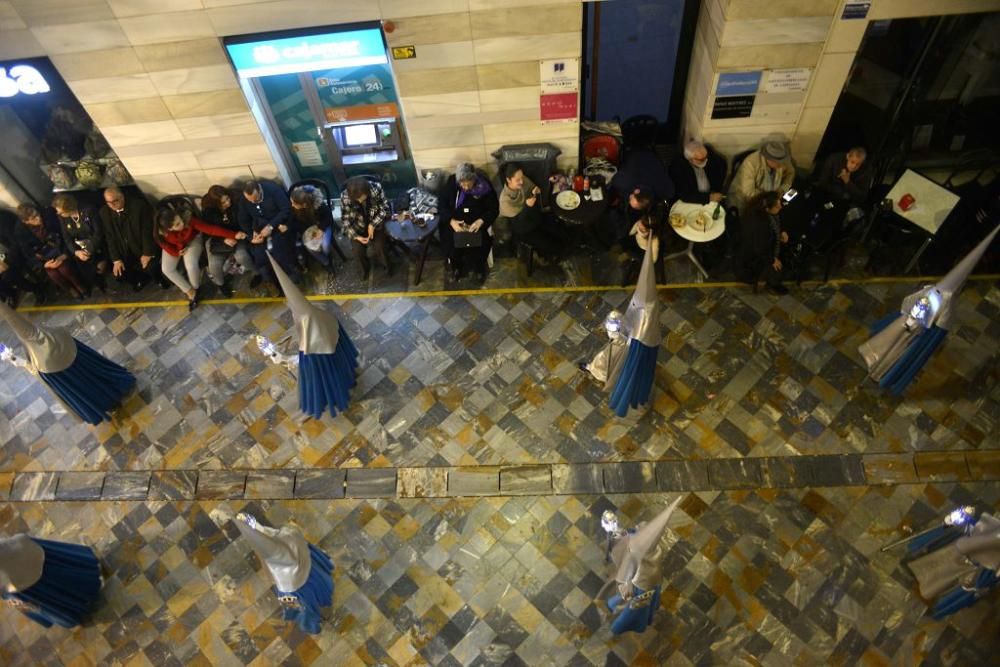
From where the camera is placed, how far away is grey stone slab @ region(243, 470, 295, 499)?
7.51 metres

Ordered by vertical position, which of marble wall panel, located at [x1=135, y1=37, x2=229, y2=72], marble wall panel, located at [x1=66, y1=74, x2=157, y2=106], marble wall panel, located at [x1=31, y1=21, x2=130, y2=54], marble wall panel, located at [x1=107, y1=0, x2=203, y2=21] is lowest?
marble wall panel, located at [x1=66, y1=74, x2=157, y2=106]

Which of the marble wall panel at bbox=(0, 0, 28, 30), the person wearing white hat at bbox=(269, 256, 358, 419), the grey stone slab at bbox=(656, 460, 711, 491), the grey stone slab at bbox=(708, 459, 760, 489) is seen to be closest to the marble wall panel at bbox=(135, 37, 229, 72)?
the marble wall panel at bbox=(0, 0, 28, 30)

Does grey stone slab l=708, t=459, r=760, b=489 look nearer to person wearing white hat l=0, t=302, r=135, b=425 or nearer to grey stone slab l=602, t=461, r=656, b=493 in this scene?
grey stone slab l=602, t=461, r=656, b=493

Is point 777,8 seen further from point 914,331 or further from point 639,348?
point 639,348

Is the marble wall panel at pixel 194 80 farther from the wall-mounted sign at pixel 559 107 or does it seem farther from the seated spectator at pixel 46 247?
the wall-mounted sign at pixel 559 107

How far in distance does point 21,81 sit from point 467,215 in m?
4.92

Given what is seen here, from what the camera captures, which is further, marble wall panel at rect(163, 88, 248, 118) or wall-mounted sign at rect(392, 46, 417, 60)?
marble wall panel at rect(163, 88, 248, 118)

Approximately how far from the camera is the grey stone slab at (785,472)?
712cm

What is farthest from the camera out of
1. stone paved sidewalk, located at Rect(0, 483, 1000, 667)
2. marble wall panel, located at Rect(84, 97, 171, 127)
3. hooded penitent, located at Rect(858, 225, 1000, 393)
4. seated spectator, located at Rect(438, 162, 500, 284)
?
seated spectator, located at Rect(438, 162, 500, 284)

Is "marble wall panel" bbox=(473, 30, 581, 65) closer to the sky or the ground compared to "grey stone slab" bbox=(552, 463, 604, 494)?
closer to the sky

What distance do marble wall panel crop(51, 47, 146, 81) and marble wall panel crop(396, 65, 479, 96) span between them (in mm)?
A: 2775

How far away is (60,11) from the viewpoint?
7.02 m

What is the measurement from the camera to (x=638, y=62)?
29.1 feet

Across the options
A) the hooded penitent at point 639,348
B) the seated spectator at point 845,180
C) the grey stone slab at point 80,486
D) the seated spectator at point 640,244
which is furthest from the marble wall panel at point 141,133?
the seated spectator at point 845,180
